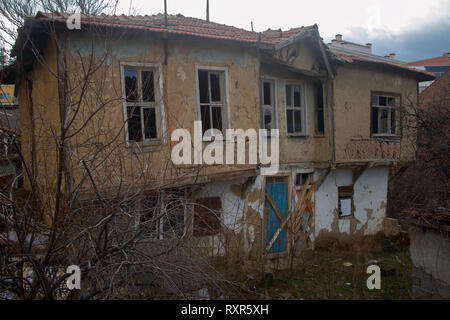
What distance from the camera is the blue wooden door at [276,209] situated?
1054 centimetres

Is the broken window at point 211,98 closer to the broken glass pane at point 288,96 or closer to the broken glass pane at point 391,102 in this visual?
the broken glass pane at point 288,96

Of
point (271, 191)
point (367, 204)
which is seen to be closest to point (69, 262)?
A: point (271, 191)

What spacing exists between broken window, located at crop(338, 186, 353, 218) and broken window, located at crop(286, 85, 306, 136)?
2.75 m

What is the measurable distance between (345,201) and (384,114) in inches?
143

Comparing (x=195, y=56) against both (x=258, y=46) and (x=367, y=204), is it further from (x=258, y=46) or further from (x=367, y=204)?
(x=367, y=204)

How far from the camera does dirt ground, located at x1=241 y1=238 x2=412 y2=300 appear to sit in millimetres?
7848

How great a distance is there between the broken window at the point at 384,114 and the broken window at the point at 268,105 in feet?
14.0

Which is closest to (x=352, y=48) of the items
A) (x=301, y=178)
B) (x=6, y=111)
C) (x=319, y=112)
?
(x=319, y=112)

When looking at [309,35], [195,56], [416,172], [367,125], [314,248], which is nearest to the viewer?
[195,56]

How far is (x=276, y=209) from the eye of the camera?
10.6 metres

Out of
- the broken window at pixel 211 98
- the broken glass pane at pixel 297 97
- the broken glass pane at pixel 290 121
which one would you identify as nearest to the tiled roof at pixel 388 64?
the broken glass pane at pixel 297 97

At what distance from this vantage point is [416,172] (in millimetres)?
15008

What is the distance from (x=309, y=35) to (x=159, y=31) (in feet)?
16.0

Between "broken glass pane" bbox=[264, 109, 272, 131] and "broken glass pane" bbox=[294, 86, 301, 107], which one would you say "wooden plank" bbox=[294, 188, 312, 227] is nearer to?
"broken glass pane" bbox=[264, 109, 272, 131]
